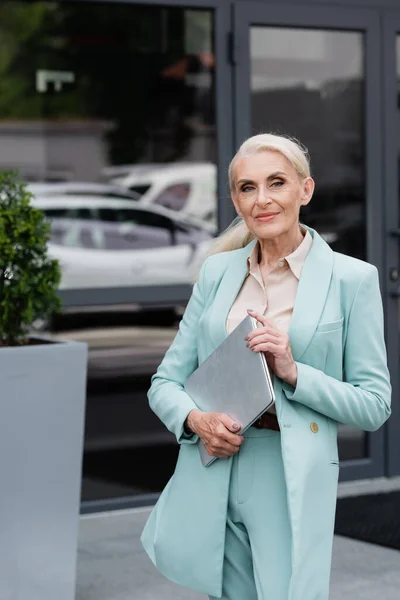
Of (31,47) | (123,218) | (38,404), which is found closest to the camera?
(38,404)

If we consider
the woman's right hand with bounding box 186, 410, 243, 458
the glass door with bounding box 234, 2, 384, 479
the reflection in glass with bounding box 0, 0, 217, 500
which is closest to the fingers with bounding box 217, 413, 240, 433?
the woman's right hand with bounding box 186, 410, 243, 458

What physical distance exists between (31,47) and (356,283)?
7.50 meters

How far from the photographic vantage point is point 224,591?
2.47m

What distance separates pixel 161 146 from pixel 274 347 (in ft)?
23.6

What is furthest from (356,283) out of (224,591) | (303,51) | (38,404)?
(303,51)

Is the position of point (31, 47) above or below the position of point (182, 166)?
above

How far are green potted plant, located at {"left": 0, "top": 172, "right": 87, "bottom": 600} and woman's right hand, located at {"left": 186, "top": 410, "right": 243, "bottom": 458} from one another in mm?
1199

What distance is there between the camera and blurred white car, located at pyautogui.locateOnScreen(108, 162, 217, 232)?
8.01m

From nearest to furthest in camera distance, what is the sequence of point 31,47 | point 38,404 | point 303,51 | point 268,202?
point 268,202 → point 38,404 → point 303,51 → point 31,47

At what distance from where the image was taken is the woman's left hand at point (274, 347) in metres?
2.21

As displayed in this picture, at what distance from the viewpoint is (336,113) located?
5676 millimetres

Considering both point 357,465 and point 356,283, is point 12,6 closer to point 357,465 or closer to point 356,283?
point 357,465

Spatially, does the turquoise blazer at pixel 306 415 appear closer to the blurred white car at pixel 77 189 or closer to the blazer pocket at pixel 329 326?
the blazer pocket at pixel 329 326

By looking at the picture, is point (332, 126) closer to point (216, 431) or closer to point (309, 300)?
point (309, 300)
